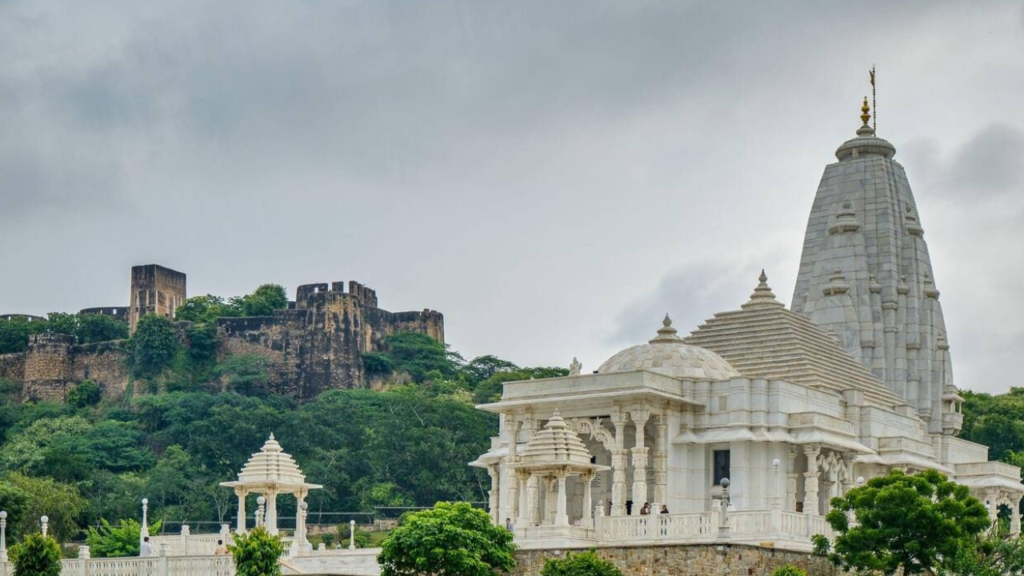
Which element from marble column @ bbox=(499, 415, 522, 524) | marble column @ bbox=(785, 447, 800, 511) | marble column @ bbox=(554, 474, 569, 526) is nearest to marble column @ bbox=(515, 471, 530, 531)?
marble column @ bbox=(499, 415, 522, 524)

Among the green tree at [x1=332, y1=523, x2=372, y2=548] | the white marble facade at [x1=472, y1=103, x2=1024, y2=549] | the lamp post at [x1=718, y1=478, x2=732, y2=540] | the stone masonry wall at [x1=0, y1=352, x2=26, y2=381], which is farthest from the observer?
the stone masonry wall at [x1=0, y1=352, x2=26, y2=381]

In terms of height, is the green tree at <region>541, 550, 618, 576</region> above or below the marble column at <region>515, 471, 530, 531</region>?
below

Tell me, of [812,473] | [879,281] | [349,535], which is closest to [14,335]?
[349,535]

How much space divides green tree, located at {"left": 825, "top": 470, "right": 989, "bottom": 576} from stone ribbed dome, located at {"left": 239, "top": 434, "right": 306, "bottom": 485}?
499 inches

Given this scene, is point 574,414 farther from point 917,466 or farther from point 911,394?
point 911,394

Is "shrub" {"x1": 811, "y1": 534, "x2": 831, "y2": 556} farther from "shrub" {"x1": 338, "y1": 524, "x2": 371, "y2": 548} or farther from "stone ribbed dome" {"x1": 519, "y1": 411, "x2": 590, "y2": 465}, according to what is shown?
"shrub" {"x1": 338, "y1": 524, "x2": 371, "y2": 548}

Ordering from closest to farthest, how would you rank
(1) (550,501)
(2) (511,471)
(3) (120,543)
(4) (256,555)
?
(4) (256,555) → (1) (550,501) → (2) (511,471) → (3) (120,543)

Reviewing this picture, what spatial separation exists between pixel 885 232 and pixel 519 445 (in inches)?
786

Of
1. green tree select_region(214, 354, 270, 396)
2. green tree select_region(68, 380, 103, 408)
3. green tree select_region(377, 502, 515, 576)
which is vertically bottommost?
green tree select_region(377, 502, 515, 576)

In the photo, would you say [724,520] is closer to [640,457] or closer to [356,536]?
[640,457]

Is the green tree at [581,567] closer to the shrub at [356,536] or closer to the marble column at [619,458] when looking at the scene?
the marble column at [619,458]

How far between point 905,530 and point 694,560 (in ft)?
13.4

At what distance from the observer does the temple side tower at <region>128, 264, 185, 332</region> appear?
4936 inches

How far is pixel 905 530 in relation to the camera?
37656mm
